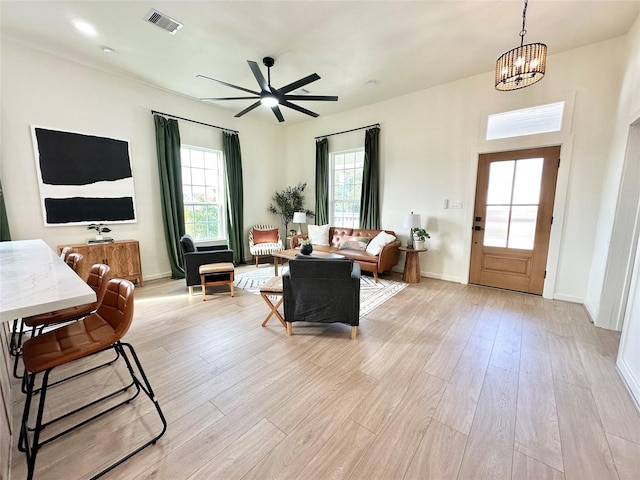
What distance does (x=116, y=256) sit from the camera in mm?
3768

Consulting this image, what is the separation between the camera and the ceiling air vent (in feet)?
8.41

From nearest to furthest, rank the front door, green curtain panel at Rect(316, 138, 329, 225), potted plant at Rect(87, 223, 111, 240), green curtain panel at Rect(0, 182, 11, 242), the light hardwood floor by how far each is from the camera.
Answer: the light hardwood floor
green curtain panel at Rect(0, 182, 11, 242)
the front door
potted plant at Rect(87, 223, 111, 240)
green curtain panel at Rect(316, 138, 329, 225)

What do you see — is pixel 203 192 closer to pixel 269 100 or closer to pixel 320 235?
pixel 320 235

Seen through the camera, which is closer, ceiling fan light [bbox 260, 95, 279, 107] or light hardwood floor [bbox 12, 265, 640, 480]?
light hardwood floor [bbox 12, 265, 640, 480]

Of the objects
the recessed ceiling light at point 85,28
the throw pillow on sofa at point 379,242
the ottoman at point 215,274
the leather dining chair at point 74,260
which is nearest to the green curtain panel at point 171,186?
the ottoman at point 215,274

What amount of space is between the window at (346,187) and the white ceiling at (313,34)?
5.52 feet

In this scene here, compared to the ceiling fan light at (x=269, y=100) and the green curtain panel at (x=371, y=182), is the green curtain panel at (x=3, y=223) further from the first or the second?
the green curtain panel at (x=371, y=182)


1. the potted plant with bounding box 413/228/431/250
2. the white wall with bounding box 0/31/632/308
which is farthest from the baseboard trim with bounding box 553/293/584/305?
the potted plant with bounding box 413/228/431/250

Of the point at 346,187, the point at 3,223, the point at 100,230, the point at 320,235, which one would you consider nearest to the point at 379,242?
the point at 320,235

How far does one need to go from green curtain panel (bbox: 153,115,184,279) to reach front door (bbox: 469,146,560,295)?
4965 millimetres

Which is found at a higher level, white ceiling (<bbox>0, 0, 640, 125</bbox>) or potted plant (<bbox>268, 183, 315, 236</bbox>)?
white ceiling (<bbox>0, 0, 640, 125</bbox>)

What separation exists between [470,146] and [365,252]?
2339 millimetres

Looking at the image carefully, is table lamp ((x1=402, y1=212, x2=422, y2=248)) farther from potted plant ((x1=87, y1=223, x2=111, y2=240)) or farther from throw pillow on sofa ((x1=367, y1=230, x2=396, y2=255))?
potted plant ((x1=87, y1=223, x2=111, y2=240))

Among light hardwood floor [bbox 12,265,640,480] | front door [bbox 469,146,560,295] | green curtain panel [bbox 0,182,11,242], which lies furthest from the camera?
front door [bbox 469,146,560,295]
